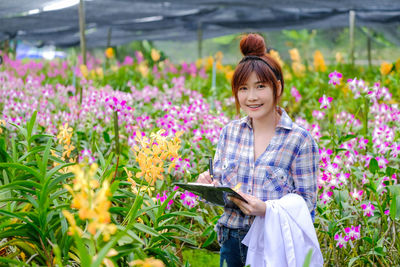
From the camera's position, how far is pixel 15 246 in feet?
5.16

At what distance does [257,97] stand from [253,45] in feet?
0.63

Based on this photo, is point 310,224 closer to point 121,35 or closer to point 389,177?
point 389,177

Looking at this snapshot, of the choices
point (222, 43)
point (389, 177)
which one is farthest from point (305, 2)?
point (222, 43)

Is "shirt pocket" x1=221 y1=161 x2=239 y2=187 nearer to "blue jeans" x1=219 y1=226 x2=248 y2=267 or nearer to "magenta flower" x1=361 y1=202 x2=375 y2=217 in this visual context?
"blue jeans" x1=219 y1=226 x2=248 y2=267

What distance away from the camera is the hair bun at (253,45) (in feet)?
5.19

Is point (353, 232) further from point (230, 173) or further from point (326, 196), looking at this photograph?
point (230, 173)

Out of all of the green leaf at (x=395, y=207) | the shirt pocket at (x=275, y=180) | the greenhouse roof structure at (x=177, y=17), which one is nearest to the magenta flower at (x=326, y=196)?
the green leaf at (x=395, y=207)

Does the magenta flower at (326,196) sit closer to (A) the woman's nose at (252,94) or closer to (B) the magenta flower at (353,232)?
(B) the magenta flower at (353,232)

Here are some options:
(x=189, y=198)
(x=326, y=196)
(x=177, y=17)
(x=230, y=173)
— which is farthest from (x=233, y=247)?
(x=177, y=17)

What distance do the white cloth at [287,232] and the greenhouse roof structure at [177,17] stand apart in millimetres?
5331

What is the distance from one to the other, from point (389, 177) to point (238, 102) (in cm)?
83

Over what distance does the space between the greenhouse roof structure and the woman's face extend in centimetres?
505

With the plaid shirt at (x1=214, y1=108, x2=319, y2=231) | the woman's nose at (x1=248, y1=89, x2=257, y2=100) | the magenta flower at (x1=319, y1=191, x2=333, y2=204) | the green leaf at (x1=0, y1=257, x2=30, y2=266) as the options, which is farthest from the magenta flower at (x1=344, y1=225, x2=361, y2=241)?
the green leaf at (x1=0, y1=257, x2=30, y2=266)

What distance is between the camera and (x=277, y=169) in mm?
1514
